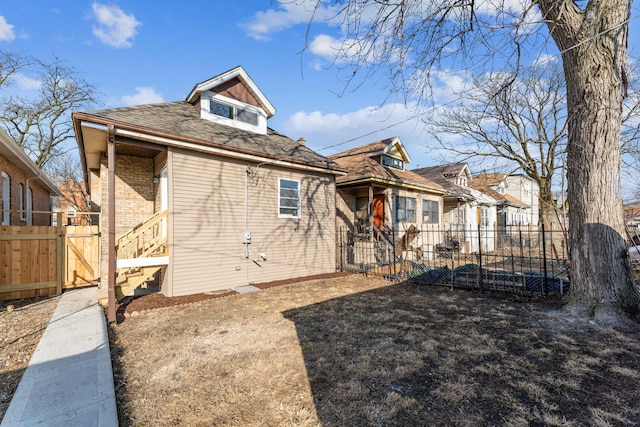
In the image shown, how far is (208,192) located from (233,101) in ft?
11.8

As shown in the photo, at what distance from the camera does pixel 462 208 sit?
782 inches

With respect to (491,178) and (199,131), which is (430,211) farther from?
(199,131)

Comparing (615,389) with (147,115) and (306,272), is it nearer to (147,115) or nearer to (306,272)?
(306,272)

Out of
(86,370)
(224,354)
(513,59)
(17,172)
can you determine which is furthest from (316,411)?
(17,172)

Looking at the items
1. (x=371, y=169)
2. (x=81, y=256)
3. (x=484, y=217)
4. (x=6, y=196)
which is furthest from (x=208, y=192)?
(x=484, y=217)

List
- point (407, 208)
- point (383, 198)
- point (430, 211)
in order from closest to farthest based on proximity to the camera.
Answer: point (383, 198), point (407, 208), point (430, 211)

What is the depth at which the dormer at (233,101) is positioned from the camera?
9148mm

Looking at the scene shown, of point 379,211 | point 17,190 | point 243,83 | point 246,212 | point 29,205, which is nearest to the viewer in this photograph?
point 246,212

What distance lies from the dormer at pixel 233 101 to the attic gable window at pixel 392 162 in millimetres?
7248

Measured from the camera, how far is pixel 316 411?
2703mm

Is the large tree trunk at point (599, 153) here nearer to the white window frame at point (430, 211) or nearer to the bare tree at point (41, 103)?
the white window frame at point (430, 211)

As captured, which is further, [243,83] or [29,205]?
[29,205]

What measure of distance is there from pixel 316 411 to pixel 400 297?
196 inches

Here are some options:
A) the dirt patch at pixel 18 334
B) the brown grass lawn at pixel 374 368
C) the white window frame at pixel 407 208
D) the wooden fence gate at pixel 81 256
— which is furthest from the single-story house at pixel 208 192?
the white window frame at pixel 407 208
